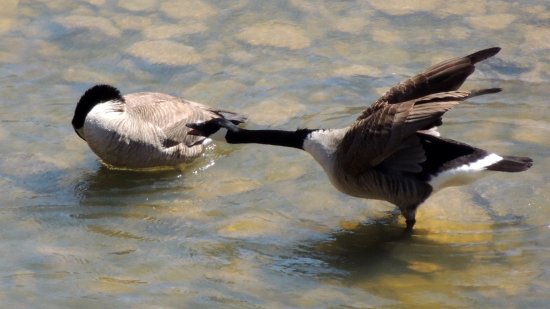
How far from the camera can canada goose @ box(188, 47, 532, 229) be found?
6.20 m

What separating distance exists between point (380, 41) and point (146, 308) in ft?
17.3

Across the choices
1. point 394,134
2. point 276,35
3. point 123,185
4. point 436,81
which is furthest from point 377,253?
point 276,35

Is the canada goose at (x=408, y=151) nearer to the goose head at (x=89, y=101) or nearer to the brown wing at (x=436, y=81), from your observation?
the brown wing at (x=436, y=81)

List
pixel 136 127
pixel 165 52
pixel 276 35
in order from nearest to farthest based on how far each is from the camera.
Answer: pixel 136 127
pixel 165 52
pixel 276 35

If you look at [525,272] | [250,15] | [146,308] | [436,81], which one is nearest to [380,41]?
[250,15]

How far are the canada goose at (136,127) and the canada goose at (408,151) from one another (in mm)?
1590

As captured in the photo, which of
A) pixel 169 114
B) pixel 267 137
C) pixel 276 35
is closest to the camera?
pixel 267 137

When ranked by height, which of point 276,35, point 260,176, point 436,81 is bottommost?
point 260,176

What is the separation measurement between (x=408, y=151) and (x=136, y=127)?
8.44 ft

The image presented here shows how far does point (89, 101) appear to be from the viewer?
7.79 m

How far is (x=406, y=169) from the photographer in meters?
6.54

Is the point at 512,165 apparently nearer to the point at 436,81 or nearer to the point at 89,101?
the point at 436,81

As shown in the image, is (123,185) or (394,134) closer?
(394,134)

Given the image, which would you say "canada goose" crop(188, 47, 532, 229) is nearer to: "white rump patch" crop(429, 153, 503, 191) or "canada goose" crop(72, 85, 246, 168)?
"white rump patch" crop(429, 153, 503, 191)
